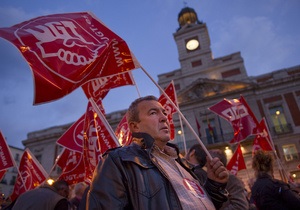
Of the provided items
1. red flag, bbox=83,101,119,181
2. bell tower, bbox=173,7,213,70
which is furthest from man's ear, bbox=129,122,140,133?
bell tower, bbox=173,7,213,70

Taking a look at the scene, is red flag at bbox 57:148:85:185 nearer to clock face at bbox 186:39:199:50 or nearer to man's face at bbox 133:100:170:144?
man's face at bbox 133:100:170:144

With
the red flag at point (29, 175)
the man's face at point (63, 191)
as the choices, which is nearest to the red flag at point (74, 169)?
the red flag at point (29, 175)

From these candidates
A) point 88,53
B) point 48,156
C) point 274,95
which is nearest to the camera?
point 88,53

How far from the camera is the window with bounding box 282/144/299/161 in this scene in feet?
65.8

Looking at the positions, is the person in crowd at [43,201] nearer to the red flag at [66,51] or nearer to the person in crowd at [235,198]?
the red flag at [66,51]

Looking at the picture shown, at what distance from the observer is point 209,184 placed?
217cm

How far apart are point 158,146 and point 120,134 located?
5031 millimetres

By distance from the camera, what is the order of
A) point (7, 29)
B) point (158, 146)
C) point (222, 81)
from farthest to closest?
point (222, 81), point (7, 29), point (158, 146)

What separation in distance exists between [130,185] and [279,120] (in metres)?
23.4

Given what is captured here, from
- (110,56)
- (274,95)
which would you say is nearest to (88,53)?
(110,56)

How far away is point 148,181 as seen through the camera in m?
1.65

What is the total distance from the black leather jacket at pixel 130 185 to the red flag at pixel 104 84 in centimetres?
361

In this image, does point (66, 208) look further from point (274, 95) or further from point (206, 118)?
point (274, 95)

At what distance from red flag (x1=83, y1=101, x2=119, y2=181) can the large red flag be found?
4.89 m
